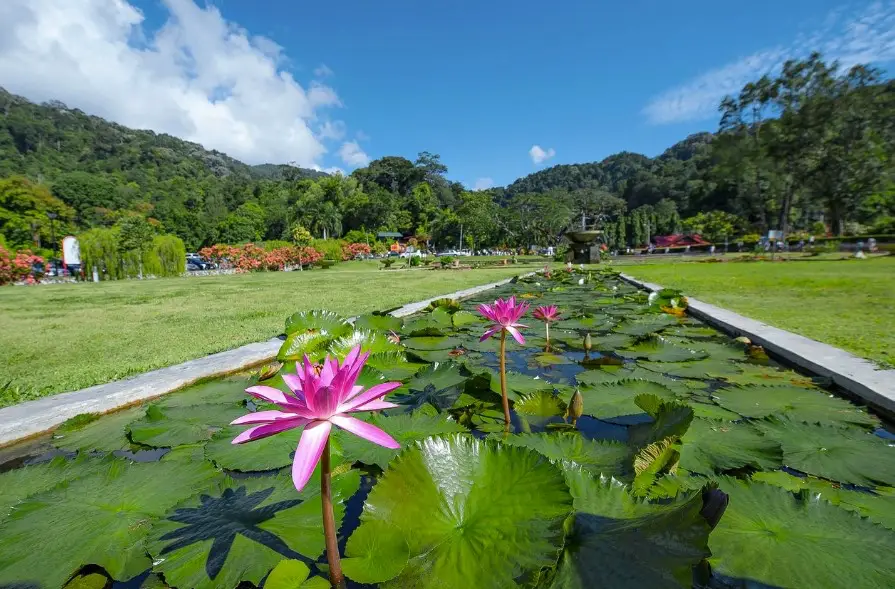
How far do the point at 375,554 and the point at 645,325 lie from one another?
2.66m

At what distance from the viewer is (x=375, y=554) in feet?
2.27

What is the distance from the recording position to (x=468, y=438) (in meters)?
0.81

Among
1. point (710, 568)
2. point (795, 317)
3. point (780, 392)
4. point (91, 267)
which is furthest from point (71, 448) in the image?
point (91, 267)

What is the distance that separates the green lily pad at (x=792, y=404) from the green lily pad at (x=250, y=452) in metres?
1.48

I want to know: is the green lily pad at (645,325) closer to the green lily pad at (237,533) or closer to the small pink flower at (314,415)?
the green lily pad at (237,533)

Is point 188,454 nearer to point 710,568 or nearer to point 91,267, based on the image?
point 710,568

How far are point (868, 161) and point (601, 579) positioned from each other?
104ft

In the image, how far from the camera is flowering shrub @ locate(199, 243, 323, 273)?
20761mm

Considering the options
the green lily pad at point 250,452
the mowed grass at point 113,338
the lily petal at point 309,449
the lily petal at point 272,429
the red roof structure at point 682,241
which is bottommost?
the red roof structure at point 682,241

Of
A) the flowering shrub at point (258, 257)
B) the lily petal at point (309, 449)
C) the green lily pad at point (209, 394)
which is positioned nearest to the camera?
the lily petal at point (309, 449)

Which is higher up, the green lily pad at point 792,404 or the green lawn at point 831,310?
the green lily pad at point 792,404

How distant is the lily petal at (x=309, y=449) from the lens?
1.49ft

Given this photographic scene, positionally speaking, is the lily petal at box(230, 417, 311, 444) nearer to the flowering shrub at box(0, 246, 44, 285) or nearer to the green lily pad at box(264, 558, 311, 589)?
the green lily pad at box(264, 558, 311, 589)

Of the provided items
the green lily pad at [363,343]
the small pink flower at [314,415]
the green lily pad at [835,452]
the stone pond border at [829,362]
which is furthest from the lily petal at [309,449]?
the stone pond border at [829,362]
